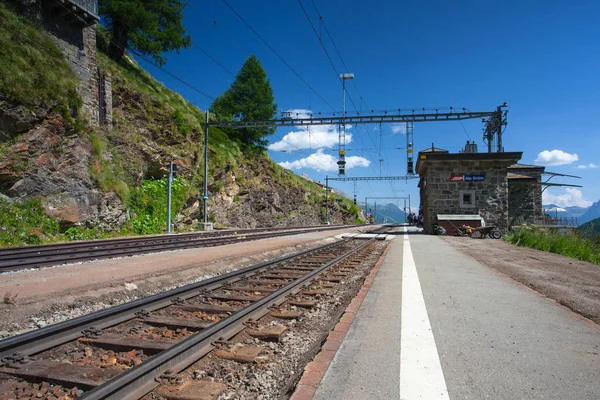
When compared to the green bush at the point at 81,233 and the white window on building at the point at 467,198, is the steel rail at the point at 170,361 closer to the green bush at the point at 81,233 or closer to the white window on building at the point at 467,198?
the green bush at the point at 81,233

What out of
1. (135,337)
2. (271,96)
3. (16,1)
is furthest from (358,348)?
(271,96)

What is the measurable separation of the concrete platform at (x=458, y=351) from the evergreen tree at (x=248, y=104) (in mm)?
38851

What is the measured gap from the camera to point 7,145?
14930 millimetres

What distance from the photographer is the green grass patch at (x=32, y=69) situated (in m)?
15.6

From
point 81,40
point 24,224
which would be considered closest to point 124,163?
point 81,40

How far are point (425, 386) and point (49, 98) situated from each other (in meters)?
20.1

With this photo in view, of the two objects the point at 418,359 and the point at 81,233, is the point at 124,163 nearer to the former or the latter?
the point at 81,233

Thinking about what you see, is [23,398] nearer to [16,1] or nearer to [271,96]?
[16,1]

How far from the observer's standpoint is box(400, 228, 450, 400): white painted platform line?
2654 millimetres

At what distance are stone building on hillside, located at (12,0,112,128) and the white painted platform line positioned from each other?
20494mm

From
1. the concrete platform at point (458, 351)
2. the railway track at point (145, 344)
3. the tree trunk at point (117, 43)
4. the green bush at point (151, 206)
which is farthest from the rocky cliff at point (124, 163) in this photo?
the concrete platform at point (458, 351)

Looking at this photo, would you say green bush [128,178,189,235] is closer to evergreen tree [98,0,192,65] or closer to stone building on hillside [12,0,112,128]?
stone building on hillside [12,0,112,128]

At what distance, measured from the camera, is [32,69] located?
16.9 m

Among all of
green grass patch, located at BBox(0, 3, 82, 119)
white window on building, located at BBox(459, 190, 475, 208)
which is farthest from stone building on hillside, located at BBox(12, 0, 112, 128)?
white window on building, located at BBox(459, 190, 475, 208)
